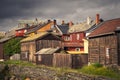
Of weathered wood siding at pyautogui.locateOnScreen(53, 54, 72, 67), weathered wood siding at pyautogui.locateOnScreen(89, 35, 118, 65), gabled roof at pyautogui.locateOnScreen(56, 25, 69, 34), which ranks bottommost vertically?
weathered wood siding at pyautogui.locateOnScreen(53, 54, 72, 67)

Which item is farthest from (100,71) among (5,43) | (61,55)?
(5,43)

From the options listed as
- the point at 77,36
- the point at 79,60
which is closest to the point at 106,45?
the point at 79,60

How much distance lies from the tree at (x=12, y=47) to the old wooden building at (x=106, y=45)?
1318 inches

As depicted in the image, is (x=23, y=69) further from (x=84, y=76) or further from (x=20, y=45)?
(x=20, y=45)

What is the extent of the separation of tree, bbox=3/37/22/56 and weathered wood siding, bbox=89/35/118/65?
33.5m

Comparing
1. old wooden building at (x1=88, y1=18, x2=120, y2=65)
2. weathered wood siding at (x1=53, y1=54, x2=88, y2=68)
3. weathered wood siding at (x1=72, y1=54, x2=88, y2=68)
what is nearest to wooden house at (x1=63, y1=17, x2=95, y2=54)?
weathered wood siding at (x1=53, y1=54, x2=88, y2=68)

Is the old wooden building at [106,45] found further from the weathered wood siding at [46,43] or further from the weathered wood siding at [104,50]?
the weathered wood siding at [46,43]

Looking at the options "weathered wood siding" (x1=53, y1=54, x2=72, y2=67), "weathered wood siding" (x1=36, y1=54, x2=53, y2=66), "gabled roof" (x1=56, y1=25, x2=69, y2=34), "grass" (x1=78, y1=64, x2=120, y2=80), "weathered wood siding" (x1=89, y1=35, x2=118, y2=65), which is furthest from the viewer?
"gabled roof" (x1=56, y1=25, x2=69, y2=34)

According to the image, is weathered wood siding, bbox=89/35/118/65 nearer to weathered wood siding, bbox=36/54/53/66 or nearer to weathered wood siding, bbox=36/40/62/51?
weathered wood siding, bbox=36/54/53/66

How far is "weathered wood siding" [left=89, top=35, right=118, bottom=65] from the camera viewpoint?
127ft

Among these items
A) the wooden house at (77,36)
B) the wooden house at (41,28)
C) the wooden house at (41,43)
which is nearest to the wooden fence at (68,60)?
the wooden house at (41,43)

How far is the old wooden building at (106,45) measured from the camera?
38062 millimetres

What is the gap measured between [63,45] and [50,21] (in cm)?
3345

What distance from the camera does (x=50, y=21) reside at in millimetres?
96562
